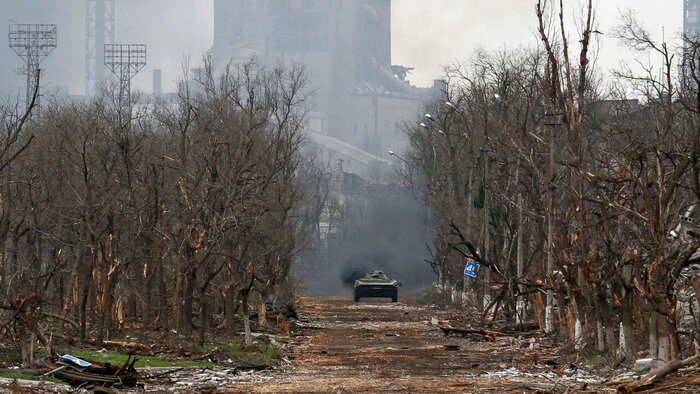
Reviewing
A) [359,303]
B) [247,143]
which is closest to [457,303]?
[359,303]

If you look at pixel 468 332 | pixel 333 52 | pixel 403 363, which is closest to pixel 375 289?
pixel 468 332

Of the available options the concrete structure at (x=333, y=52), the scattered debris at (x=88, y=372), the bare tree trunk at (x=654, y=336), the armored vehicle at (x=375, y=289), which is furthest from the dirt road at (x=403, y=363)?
the concrete structure at (x=333, y=52)

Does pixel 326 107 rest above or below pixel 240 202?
above

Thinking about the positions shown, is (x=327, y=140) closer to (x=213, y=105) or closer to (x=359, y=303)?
(x=359, y=303)

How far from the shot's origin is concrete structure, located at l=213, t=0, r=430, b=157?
598 feet

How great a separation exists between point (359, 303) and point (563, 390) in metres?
47.8

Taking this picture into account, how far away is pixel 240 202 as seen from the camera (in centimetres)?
3872

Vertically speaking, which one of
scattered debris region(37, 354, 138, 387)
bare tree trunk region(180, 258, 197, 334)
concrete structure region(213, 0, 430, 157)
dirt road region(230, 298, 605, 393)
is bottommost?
dirt road region(230, 298, 605, 393)

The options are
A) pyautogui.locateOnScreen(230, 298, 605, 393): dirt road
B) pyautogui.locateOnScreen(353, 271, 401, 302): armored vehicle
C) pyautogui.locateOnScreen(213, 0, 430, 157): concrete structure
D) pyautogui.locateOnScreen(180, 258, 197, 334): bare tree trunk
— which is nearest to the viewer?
pyautogui.locateOnScreen(230, 298, 605, 393): dirt road

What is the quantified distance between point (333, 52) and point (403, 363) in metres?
156

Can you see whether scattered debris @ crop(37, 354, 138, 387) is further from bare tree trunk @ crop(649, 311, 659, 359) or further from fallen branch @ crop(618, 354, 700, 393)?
bare tree trunk @ crop(649, 311, 659, 359)

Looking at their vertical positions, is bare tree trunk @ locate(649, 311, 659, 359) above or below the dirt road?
above

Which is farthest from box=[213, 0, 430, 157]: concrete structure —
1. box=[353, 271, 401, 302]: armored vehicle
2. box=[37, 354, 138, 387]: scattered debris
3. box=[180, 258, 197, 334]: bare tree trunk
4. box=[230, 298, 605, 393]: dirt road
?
box=[37, 354, 138, 387]: scattered debris

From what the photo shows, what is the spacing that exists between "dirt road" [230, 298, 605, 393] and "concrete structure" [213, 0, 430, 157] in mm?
135618
